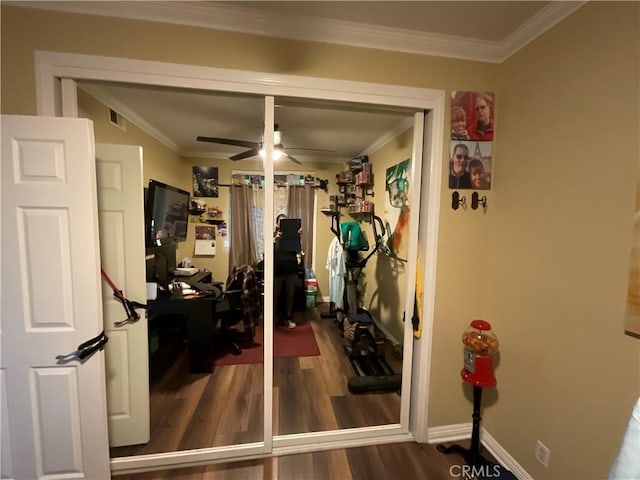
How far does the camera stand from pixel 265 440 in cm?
164

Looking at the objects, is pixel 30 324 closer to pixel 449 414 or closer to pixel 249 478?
pixel 249 478

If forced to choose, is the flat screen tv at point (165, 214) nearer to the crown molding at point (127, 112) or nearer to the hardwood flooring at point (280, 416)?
the crown molding at point (127, 112)

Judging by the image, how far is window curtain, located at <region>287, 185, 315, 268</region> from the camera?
432 cm

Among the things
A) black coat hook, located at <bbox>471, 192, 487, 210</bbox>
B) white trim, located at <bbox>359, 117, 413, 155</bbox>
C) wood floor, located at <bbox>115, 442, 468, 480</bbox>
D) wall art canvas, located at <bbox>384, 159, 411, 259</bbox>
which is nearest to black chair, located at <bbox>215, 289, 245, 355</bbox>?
wood floor, located at <bbox>115, 442, 468, 480</bbox>

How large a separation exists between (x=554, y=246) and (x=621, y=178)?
39cm

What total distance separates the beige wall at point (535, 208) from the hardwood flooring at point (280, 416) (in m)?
0.43

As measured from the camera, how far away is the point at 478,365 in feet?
4.97

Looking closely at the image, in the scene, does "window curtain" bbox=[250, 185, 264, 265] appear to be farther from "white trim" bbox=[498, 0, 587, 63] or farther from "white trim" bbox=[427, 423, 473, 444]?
"white trim" bbox=[498, 0, 587, 63]

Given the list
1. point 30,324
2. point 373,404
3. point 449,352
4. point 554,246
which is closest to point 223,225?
point 30,324

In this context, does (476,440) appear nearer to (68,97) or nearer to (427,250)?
(427,250)

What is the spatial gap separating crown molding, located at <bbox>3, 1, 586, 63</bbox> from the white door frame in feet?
0.74

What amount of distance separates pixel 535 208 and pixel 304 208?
3.32 metres

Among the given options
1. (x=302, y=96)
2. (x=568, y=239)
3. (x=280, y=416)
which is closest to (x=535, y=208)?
(x=568, y=239)

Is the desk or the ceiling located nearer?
the ceiling
